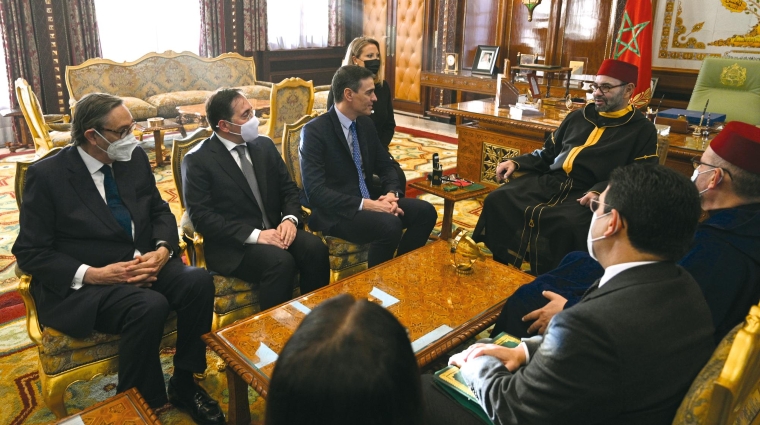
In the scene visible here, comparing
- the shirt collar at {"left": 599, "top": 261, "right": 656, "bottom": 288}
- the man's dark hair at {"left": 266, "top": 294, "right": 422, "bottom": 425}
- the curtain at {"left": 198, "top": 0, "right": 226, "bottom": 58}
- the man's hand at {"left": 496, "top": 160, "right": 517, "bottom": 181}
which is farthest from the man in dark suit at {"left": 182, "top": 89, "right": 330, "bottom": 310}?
the curtain at {"left": 198, "top": 0, "right": 226, "bottom": 58}

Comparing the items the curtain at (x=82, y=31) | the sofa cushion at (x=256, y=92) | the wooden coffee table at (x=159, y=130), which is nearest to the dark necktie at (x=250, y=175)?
the wooden coffee table at (x=159, y=130)

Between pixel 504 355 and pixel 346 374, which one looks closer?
pixel 346 374

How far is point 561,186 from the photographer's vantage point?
3.38 m

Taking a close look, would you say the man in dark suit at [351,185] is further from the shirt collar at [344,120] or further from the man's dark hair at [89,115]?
the man's dark hair at [89,115]

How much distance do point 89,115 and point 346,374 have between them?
1.98 m

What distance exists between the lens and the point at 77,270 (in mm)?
2104

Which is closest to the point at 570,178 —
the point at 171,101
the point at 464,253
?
the point at 464,253

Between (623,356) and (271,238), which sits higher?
(623,356)

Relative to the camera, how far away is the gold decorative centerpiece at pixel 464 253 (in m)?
2.55

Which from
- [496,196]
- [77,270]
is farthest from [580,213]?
[77,270]

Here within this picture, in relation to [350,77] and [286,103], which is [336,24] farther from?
[350,77]

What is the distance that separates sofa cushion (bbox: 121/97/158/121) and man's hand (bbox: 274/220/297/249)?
4157 millimetres

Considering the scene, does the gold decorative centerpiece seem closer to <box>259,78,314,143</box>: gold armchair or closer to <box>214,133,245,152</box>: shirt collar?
<box>214,133,245,152</box>: shirt collar

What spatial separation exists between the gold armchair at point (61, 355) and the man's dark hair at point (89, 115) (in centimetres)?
56
